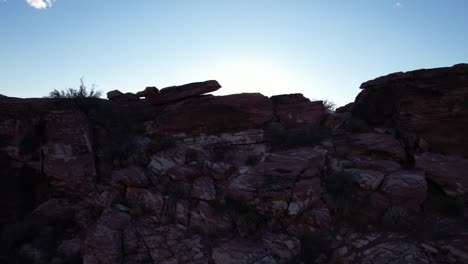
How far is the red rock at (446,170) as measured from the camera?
737cm

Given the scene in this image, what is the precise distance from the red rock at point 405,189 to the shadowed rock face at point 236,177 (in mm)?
28

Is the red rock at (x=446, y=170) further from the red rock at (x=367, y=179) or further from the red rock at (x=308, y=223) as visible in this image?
the red rock at (x=308, y=223)

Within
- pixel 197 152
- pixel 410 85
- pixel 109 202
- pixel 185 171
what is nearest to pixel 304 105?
pixel 410 85

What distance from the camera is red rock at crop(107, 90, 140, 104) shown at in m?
11.3

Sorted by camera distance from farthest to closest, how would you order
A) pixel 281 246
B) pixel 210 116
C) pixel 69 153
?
pixel 210 116 → pixel 69 153 → pixel 281 246

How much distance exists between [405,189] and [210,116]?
5738 mm

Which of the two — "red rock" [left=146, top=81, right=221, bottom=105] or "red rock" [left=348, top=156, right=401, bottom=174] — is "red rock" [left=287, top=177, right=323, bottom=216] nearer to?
"red rock" [left=348, top=156, right=401, bottom=174]

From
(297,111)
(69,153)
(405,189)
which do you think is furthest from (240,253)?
(297,111)

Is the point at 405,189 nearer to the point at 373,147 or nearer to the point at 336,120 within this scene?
the point at 373,147

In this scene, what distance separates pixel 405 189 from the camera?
698 cm

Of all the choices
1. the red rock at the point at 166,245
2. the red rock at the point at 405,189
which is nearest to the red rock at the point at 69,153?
the red rock at the point at 166,245

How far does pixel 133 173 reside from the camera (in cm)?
814

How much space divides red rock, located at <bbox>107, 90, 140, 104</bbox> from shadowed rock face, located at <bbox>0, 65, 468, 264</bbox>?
0.57 metres

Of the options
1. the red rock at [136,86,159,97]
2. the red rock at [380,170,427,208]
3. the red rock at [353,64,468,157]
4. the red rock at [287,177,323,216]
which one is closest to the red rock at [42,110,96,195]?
the red rock at [136,86,159,97]
